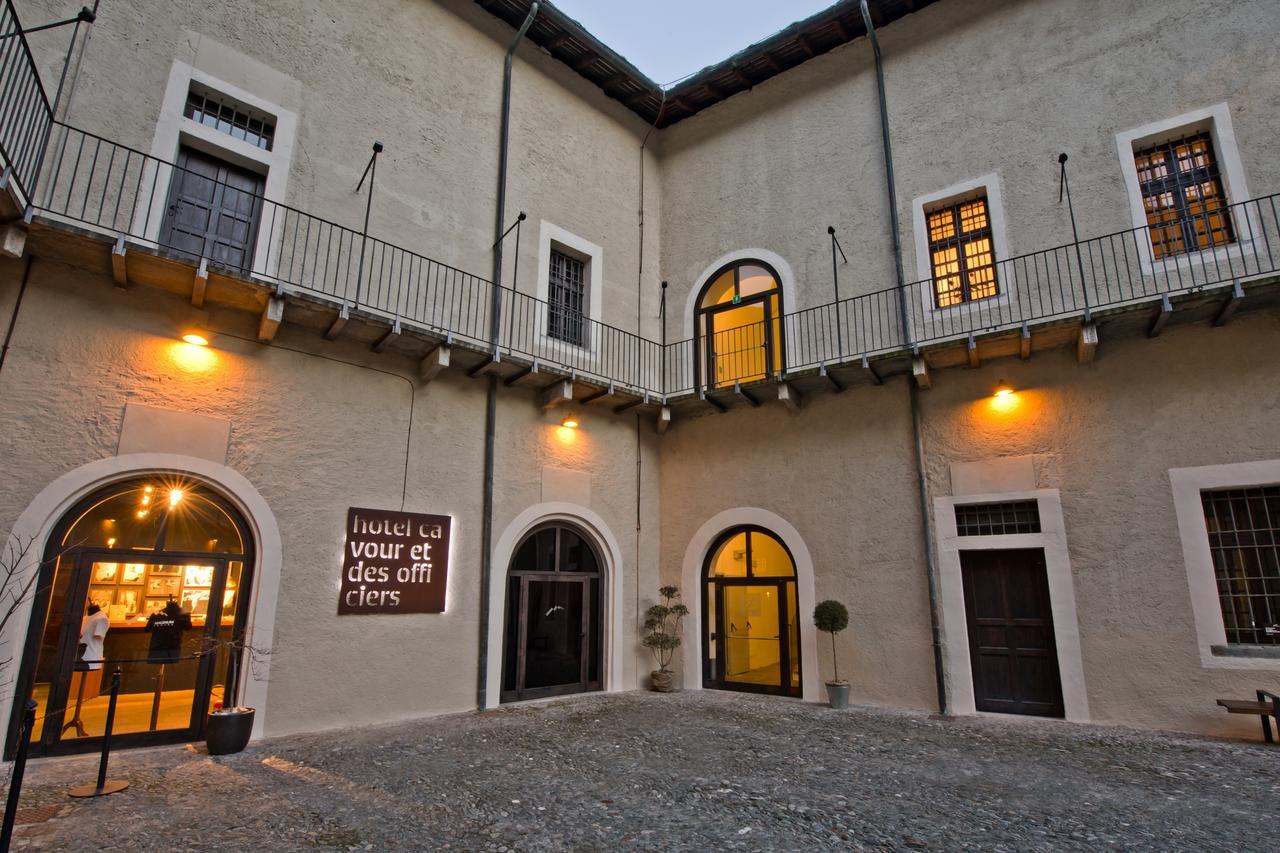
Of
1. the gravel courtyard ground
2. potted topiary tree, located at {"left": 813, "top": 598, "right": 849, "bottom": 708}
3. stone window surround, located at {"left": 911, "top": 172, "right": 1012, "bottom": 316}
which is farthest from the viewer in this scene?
stone window surround, located at {"left": 911, "top": 172, "right": 1012, "bottom": 316}

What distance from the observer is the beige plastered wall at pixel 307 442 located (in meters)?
6.61

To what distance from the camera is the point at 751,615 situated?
10875 mm

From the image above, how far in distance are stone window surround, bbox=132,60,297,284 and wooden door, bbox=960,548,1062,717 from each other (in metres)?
9.53

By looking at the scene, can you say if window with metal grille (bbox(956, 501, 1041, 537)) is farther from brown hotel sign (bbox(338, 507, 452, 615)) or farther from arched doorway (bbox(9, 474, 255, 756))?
arched doorway (bbox(9, 474, 255, 756))

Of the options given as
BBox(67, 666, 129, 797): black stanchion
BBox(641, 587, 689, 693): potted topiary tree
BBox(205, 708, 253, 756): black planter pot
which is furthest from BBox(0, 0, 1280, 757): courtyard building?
BBox(67, 666, 129, 797): black stanchion

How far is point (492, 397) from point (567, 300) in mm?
2524

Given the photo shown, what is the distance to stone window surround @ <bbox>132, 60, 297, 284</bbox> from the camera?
24.4ft

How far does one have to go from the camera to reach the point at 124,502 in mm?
6988

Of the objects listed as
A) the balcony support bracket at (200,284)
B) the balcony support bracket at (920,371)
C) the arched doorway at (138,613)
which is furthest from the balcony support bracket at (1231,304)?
the arched doorway at (138,613)

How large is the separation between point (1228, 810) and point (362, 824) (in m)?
6.16

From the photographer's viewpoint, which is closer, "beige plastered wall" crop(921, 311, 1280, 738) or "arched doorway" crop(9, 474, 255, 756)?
"arched doorway" crop(9, 474, 255, 756)

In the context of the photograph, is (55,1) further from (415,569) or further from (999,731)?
(999,731)

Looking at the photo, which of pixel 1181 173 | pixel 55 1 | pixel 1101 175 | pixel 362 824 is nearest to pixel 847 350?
pixel 1101 175

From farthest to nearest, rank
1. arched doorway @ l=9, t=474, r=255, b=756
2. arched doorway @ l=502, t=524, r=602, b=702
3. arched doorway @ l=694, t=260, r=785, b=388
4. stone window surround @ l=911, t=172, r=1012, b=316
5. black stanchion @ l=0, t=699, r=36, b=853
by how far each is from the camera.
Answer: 1. arched doorway @ l=694, t=260, r=785, b=388
2. arched doorway @ l=502, t=524, r=602, b=702
3. stone window surround @ l=911, t=172, r=1012, b=316
4. arched doorway @ l=9, t=474, r=255, b=756
5. black stanchion @ l=0, t=699, r=36, b=853
